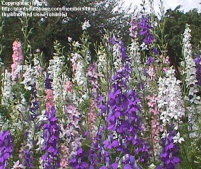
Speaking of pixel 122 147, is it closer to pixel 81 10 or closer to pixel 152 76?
pixel 152 76

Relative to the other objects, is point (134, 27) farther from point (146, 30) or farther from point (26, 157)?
point (26, 157)

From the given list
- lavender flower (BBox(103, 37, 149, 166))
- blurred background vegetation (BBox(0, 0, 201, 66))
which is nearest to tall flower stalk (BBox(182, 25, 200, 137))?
lavender flower (BBox(103, 37, 149, 166))

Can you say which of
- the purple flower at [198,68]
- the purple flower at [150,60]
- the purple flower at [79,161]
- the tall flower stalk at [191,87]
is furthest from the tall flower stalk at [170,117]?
the purple flower at [150,60]

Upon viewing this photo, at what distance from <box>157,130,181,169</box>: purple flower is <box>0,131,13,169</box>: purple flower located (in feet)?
4.27

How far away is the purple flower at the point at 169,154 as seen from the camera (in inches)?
173

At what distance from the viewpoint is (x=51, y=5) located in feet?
76.8

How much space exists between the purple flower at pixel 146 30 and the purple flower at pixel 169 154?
2.34m

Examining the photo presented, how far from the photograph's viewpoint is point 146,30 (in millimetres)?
6770

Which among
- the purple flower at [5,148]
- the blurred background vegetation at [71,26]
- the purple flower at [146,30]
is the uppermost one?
the blurred background vegetation at [71,26]

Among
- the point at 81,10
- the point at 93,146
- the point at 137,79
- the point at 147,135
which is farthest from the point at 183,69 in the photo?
the point at 81,10

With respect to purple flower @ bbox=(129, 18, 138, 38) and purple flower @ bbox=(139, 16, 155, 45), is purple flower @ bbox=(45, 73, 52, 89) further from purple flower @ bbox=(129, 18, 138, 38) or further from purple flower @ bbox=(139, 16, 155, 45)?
purple flower @ bbox=(139, 16, 155, 45)

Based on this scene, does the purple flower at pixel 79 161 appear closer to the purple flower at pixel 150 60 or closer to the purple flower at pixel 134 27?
the purple flower at pixel 150 60

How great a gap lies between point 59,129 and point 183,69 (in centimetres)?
234

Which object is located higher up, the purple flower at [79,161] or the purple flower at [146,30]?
the purple flower at [146,30]
